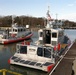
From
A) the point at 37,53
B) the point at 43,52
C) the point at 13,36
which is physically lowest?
the point at 13,36

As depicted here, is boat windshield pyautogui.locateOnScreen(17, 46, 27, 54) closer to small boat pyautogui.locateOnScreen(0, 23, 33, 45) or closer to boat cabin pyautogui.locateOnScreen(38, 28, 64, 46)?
boat cabin pyautogui.locateOnScreen(38, 28, 64, 46)

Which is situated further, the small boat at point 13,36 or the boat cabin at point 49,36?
the small boat at point 13,36

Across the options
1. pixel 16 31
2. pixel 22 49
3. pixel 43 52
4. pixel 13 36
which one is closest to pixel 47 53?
pixel 43 52

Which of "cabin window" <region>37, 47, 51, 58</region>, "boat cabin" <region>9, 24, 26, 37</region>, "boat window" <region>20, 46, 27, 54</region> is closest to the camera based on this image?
"cabin window" <region>37, 47, 51, 58</region>

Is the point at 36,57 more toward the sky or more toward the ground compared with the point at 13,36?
more toward the sky

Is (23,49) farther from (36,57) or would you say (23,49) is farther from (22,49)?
(36,57)

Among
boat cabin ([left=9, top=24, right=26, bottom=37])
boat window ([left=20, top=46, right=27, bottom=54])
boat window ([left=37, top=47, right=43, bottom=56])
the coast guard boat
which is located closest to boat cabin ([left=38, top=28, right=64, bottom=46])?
the coast guard boat

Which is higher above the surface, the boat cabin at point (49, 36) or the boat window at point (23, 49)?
the boat cabin at point (49, 36)

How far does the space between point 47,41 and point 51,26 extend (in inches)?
70.0

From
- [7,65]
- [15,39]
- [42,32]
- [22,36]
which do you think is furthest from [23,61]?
[22,36]

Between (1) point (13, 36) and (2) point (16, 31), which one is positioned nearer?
(1) point (13, 36)

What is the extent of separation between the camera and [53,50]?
17531 millimetres

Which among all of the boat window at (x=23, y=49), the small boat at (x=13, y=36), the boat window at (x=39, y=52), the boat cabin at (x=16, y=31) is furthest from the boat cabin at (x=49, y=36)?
the boat cabin at (x=16, y=31)

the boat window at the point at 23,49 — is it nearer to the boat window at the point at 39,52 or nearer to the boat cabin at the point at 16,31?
the boat window at the point at 39,52
